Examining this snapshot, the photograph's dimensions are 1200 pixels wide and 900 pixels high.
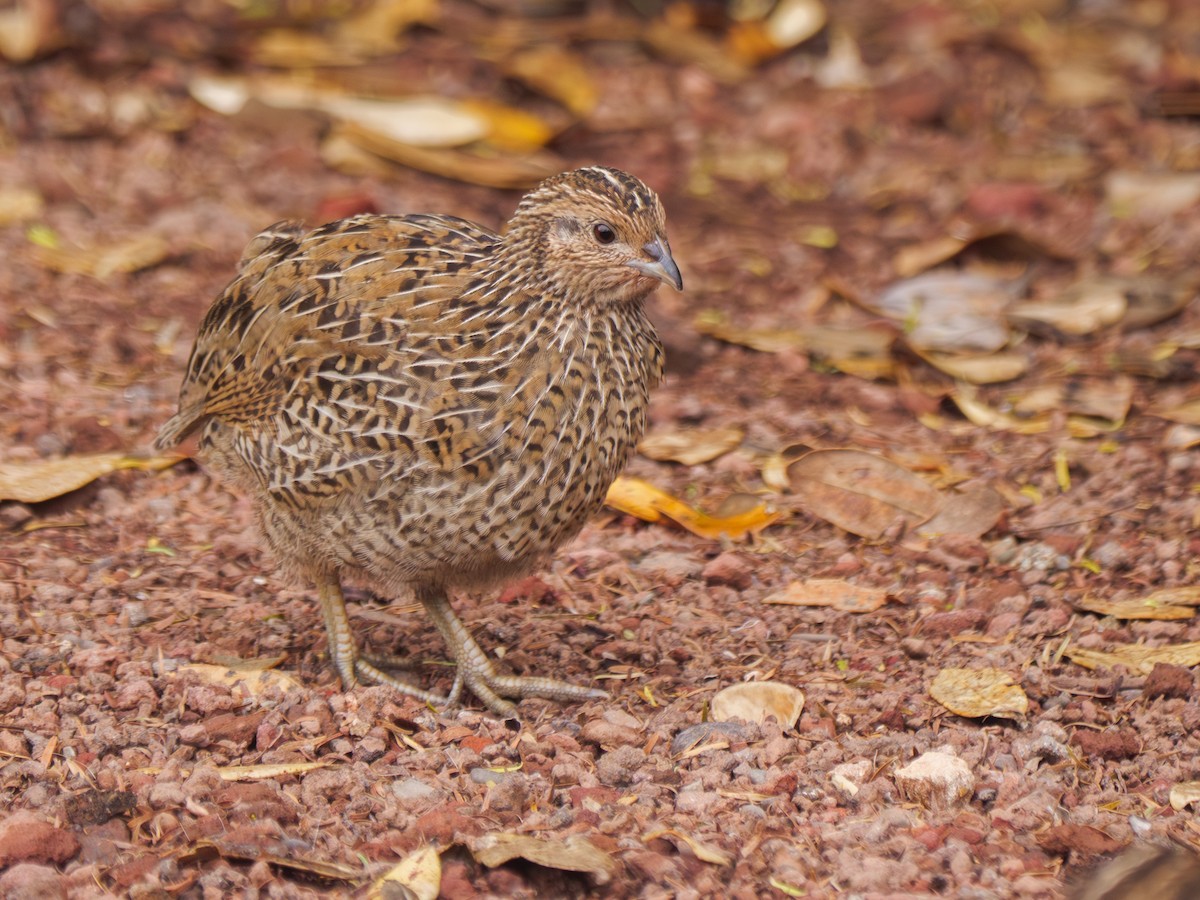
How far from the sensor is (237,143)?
311 inches

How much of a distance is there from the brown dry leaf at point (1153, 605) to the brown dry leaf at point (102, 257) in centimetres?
396

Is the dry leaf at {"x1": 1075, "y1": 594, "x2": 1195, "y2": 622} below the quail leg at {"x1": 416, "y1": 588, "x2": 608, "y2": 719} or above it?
above

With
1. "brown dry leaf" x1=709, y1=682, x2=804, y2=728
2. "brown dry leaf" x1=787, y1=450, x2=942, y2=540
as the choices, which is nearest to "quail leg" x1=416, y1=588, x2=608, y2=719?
"brown dry leaf" x1=709, y1=682, x2=804, y2=728

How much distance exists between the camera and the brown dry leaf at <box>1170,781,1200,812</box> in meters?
3.84

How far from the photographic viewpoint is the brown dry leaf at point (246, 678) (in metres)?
4.39

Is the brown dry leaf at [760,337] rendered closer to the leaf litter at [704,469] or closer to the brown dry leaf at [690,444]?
the leaf litter at [704,469]

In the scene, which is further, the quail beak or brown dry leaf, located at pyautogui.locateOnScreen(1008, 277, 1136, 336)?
brown dry leaf, located at pyautogui.locateOnScreen(1008, 277, 1136, 336)

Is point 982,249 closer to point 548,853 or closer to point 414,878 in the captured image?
point 548,853

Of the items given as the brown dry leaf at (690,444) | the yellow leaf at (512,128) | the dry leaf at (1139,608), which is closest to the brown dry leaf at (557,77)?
the yellow leaf at (512,128)

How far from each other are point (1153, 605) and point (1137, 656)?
0.29 metres

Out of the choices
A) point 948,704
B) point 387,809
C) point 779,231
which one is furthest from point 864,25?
point 387,809

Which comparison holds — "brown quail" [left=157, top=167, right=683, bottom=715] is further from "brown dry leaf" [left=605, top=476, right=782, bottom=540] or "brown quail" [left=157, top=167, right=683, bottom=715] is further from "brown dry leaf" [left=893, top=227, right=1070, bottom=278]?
"brown dry leaf" [left=893, top=227, right=1070, bottom=278]

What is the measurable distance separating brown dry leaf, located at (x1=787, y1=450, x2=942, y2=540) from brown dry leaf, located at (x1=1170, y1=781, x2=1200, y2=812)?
1.55 m

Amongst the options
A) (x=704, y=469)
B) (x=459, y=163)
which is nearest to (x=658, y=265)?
(x=704, y=469)
